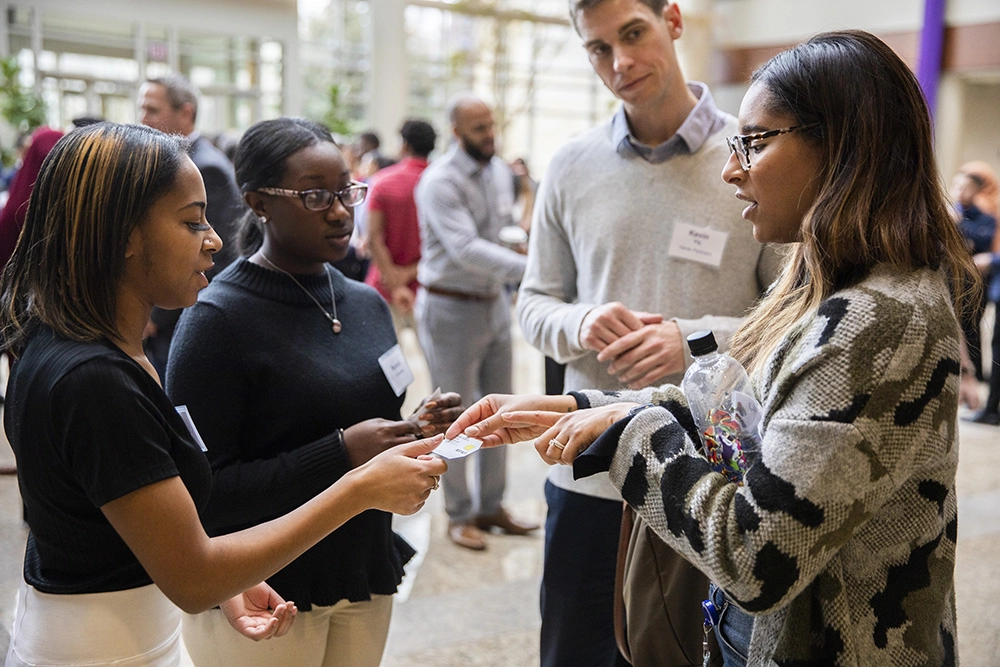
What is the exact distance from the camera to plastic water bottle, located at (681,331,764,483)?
127cm

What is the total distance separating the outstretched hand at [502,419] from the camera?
5.23 ft

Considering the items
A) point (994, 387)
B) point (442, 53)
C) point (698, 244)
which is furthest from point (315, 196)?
point (442, 53)

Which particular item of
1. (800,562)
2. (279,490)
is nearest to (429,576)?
(279,490)

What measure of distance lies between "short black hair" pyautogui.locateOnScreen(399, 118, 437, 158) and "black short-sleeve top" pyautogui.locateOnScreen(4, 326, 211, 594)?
4.39 m

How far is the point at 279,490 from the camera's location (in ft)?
5.46

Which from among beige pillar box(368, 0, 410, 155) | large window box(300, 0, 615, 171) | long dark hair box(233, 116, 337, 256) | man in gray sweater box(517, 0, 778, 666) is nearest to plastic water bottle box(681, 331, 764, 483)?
man in gray sweater box(517, 0, 778, 666)

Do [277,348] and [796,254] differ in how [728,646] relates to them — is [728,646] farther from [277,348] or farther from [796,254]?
[277,348]

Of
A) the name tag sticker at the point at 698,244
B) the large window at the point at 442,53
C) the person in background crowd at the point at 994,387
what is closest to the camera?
the name tag sticker at the point at 698,244

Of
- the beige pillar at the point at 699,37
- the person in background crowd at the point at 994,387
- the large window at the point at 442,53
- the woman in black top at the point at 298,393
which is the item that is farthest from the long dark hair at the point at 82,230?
the beige pillar at the point at 699,37

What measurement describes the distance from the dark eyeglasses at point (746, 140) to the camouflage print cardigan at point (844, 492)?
0.26 metres

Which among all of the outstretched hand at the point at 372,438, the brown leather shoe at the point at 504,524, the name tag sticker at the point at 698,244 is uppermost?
the name tag sticker at the point at 698,244

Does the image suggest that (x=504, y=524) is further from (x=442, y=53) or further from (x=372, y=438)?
(x=442, y=53)

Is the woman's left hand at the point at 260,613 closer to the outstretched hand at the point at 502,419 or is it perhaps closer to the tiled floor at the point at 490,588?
the outstretched hand at the point at 502,419

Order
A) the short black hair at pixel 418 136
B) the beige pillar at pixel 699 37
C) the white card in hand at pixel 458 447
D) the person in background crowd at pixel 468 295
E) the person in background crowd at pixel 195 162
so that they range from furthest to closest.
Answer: the beige pillar at pixel 699 37
the short black hair at pixel 418 136
the person in background crowd at pixel 468 295
the person in background crowd at pixel 195 162
the white card in hand at pixel 458 447
